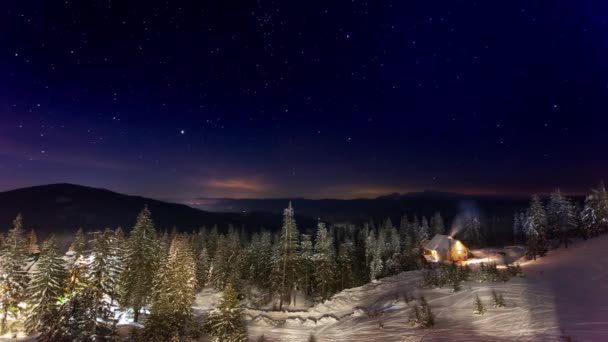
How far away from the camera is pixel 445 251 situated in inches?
2403

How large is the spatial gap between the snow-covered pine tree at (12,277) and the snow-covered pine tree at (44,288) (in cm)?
350

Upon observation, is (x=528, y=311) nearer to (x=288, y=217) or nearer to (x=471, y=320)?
(x=471, y=320)

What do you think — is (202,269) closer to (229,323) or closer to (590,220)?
(229,323)

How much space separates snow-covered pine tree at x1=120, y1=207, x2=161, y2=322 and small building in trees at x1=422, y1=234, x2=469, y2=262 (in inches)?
1798

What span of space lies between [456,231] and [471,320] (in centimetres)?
9245

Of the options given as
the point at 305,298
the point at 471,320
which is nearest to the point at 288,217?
the point at 305,298

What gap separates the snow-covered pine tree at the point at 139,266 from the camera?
130 ft

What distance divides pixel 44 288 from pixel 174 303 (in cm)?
1264

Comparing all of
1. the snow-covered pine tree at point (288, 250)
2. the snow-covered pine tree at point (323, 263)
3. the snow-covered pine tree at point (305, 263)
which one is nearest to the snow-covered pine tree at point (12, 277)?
the snow-covered pine tree at point (288, 250)

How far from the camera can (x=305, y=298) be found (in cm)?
5994

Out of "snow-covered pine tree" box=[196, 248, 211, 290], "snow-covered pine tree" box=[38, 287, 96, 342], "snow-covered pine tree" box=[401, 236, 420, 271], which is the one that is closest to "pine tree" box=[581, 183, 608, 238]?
"snow-covered pine tree" box=[401, 236, 420, 271]

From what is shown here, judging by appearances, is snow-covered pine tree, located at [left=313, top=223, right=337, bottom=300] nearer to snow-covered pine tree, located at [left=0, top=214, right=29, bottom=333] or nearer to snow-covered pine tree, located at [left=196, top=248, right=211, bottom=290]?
snow-covered pine tree, located at [left=196, top=248, right=211, bottom=290]

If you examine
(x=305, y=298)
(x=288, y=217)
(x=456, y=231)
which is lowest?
(x=305, y=298)

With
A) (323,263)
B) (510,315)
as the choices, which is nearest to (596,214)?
(323,263)
